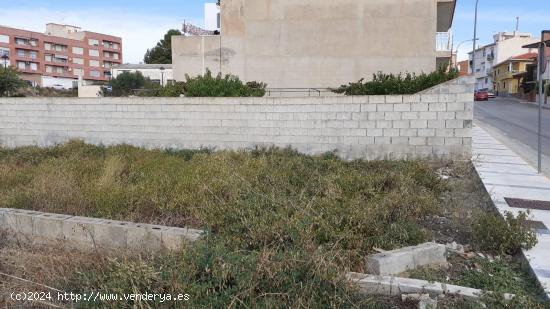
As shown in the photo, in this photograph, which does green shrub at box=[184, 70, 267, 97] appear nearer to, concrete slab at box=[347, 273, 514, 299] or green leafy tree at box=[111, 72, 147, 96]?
concrete slab at box=[347, 273, 514, 299]

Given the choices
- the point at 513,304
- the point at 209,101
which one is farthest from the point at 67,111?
the point at 513,304

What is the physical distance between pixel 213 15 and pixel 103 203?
25.3 meters

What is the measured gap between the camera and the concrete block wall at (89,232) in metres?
4.56

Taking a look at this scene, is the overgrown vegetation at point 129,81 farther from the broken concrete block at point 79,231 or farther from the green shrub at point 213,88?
the broken concrete block at point 79,231

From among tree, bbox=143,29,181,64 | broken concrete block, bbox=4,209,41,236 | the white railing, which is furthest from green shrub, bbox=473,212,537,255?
tree, bbox=143,29,181,64

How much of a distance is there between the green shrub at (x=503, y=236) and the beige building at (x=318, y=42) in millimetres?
17738

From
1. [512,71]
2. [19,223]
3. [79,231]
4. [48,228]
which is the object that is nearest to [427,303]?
[79,231]

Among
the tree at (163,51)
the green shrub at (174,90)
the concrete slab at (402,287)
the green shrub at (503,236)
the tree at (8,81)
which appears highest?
the tree at (163,51)

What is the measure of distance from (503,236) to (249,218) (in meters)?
2.51

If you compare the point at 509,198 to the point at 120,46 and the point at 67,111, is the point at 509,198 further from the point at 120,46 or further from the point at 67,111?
the point at 120,46

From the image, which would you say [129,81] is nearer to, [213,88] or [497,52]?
[213,88]

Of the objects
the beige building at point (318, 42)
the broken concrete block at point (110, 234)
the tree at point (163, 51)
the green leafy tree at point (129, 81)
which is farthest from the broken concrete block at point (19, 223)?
the tree at point (163, 51)

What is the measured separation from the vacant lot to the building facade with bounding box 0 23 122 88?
80.6 meters

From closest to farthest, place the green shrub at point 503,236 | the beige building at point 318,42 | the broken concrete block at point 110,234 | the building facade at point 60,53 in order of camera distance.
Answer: the green shrub at point 503,236
the broken concrete block at point 110,234
the beige building at point 318,42
the building facade at point 60,53
